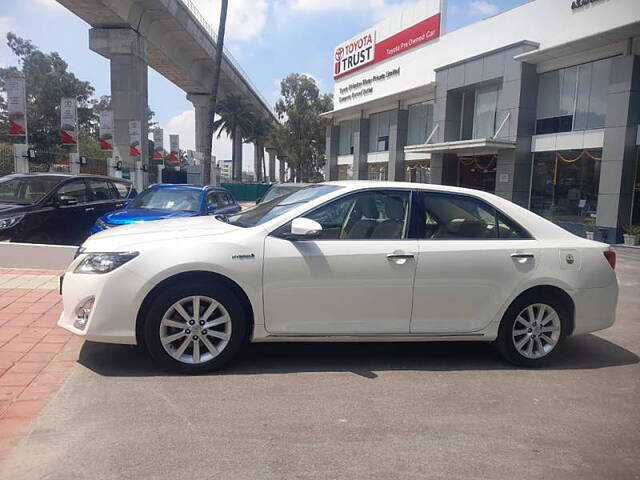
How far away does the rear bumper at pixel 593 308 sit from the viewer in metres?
4.89

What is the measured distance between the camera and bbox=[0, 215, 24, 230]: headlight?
836 centimetres

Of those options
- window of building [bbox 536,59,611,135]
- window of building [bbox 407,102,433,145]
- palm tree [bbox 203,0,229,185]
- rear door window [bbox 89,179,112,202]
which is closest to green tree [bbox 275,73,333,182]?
window of building [bbox 407,102,433,145]

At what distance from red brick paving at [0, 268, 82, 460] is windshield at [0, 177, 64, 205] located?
2.91 meters

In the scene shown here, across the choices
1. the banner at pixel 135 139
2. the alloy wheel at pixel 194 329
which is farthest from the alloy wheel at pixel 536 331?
the banner at pixel 135 139

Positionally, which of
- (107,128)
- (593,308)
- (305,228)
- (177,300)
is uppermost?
(107,128)

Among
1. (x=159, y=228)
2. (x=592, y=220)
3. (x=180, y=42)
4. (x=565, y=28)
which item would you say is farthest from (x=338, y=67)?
(x=159, y=228)

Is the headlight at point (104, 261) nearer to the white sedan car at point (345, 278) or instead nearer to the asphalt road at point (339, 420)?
the white sedan car at point (345, 278)

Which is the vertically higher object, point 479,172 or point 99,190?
point 479,172

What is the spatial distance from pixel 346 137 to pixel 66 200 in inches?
1017

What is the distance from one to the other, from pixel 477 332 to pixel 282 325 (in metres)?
1.76

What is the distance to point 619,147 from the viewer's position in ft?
53.1

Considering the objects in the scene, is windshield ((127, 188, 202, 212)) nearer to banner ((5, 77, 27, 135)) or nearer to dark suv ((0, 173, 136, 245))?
dark suv ((0, 173, 136, 245))

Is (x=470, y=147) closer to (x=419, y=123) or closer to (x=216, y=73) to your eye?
(x=419, y=123)

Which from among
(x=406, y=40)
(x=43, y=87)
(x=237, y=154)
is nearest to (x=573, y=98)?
(x=406, y=40)
